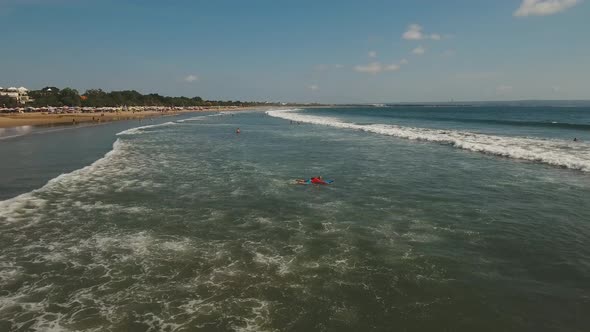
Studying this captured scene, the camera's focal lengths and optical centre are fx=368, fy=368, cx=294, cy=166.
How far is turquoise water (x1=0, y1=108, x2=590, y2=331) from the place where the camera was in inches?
350

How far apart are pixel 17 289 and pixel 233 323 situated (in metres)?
6.39

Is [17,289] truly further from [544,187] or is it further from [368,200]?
[544,187]

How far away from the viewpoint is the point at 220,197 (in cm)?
1934

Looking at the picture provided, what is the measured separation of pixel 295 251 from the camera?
12523mm

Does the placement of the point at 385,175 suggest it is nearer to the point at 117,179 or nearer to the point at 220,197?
the point at 220,197

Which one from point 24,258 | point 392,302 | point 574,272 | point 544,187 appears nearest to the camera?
point 392,302

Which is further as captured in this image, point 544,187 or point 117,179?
point 117,179

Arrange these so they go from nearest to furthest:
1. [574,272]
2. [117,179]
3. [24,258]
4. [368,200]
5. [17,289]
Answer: [17,289], [574,272], [24,258], [368,200], [117,179]

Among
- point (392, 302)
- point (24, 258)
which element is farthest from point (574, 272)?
point (24, 258)

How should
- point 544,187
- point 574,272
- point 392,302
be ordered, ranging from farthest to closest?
point 544,187
point 574,272
point 392,302

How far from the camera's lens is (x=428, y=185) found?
2181 centimetres

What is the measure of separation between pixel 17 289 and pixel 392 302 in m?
10.1

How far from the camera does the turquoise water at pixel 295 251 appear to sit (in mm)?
8898

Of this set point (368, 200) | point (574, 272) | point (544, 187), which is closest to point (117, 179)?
point (368, 200)
